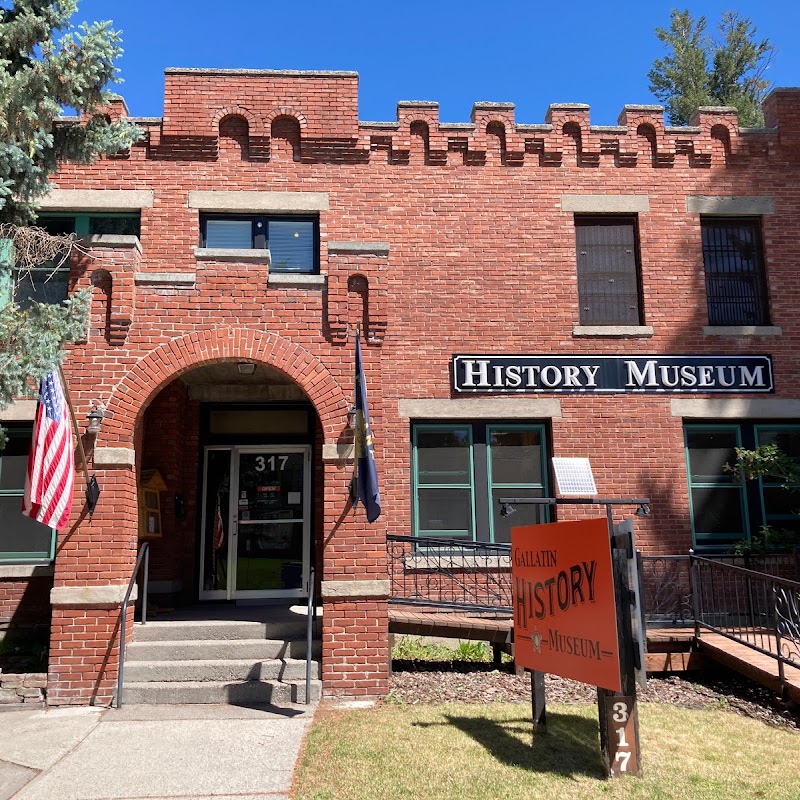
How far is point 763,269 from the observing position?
12250 mm

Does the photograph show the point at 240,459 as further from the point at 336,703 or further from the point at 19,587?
the point at 336,703

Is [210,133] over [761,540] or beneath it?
over

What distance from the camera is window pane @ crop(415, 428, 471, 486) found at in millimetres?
11281

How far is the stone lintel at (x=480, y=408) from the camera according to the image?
11.2 metres

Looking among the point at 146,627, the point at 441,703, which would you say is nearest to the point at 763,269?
the point at 441,703

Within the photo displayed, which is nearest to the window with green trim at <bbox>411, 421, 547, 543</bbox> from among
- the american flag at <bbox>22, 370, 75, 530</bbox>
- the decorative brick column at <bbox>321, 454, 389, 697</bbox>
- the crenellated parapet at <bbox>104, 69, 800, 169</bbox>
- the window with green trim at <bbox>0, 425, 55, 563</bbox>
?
the decorative brick column at <bbox>321, 454, 389, 697</bbox>

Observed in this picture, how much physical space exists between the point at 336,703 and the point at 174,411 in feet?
17.1

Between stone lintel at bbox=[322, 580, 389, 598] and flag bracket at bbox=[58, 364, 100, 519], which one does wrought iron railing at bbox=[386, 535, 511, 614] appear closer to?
stone lintel at bbox=[322, 580, 389, 598]

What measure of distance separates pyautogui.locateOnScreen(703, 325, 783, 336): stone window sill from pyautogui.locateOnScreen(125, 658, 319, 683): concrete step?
7599 millimetres

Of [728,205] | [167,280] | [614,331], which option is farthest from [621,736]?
[728,205]

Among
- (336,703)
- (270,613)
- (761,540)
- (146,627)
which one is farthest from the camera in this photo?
(761,540)

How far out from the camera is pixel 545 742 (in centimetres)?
664

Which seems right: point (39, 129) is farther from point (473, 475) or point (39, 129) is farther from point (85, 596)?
point (473, 475)

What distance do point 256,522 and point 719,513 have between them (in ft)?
22.6
